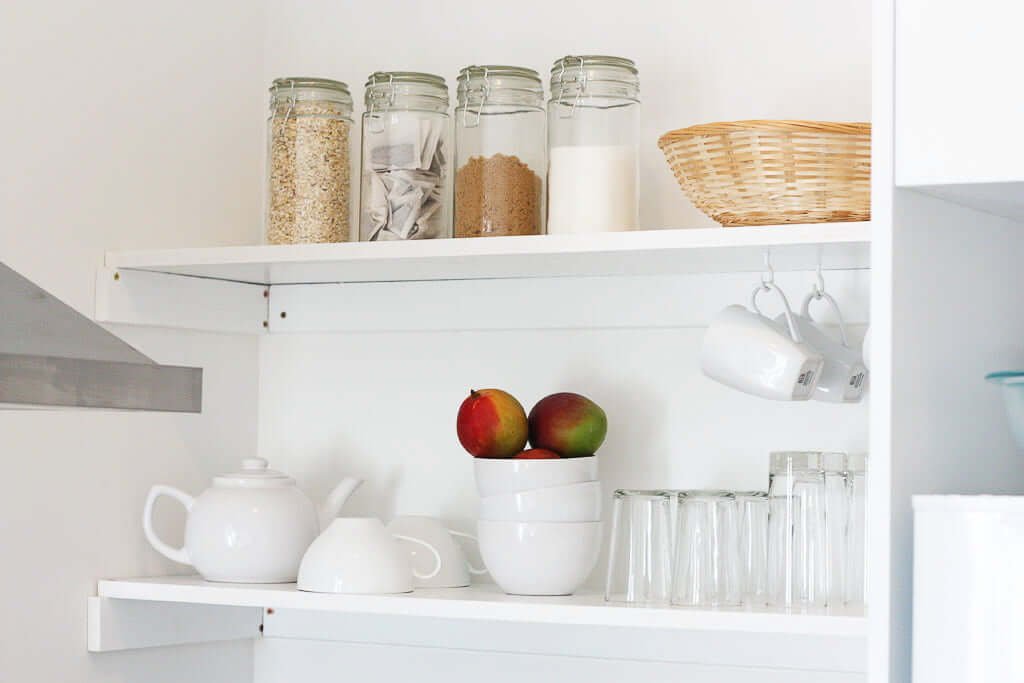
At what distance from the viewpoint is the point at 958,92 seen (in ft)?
3.87

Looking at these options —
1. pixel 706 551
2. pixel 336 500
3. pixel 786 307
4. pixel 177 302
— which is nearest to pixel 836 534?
pixel 706 551

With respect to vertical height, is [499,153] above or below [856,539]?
above

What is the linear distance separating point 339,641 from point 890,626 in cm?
86

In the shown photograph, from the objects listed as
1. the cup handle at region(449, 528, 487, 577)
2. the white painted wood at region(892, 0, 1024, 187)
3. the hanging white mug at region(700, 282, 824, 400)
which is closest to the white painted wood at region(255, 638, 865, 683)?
the cup handle at region(449, 528, 487, 577)

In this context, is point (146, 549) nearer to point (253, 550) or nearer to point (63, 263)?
point (253, 550)

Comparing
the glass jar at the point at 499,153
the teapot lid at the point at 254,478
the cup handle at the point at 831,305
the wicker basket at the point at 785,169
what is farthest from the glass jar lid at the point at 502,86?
the teapot lid at the point at 254,478

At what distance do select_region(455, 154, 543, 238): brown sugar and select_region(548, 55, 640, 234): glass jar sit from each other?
37mm

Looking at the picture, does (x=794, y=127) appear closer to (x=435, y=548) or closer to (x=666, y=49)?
(x=666, y=49)

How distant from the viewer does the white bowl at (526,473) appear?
1.50 m

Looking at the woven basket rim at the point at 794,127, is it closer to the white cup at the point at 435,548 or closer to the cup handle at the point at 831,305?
the cup handle at the point at 831,305

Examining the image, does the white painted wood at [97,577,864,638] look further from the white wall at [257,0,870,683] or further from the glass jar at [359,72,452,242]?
the glass jar at [359,72,452,242]

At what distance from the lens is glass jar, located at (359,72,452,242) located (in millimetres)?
1604

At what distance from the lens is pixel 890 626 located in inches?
46.1

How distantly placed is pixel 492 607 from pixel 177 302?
0.57 meters
